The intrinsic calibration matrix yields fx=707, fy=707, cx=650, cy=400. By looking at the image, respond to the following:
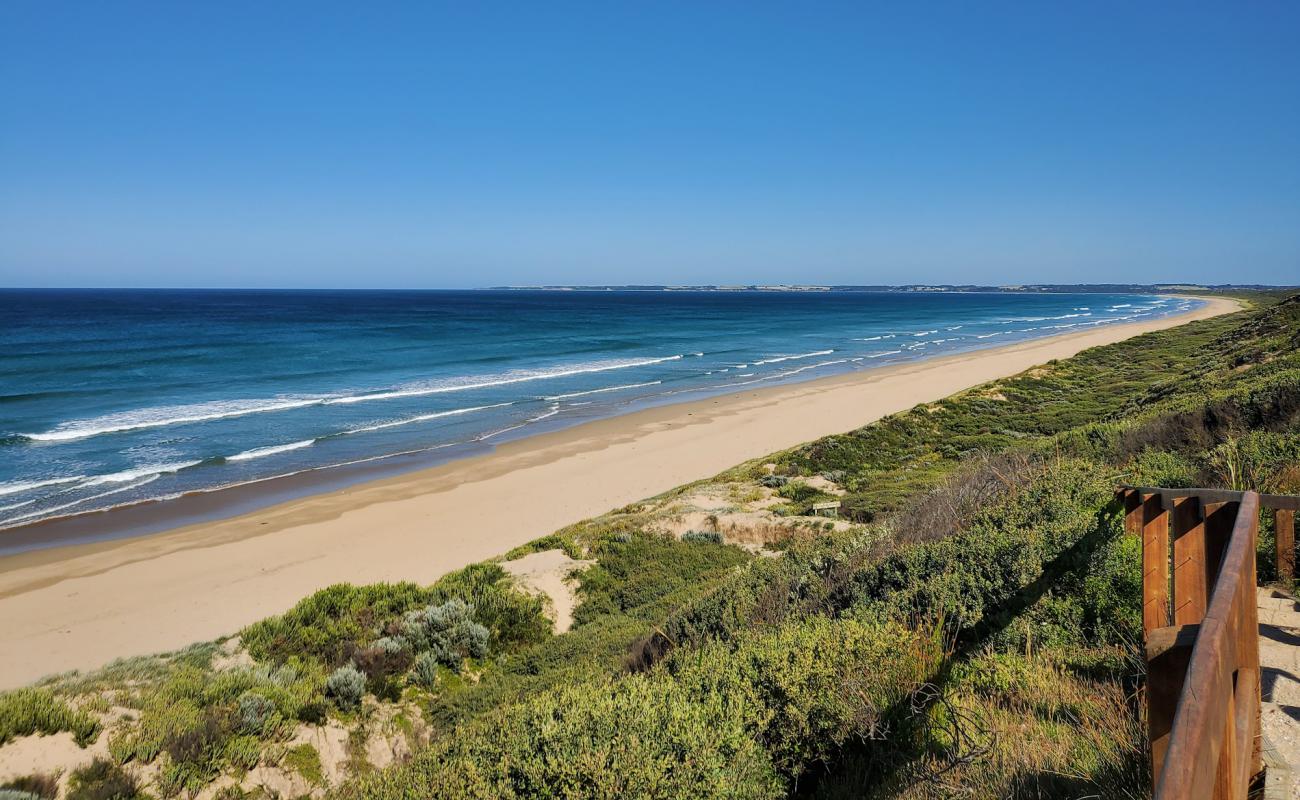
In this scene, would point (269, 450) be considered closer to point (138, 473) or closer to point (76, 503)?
point (138, 473)

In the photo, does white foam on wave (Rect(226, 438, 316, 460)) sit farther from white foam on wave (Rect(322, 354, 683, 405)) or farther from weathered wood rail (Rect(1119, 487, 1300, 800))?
weathered wood rail (Rect(1119, 487, 1300, 800))

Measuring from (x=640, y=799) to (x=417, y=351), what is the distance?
52.5m

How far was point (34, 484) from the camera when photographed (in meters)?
18.7

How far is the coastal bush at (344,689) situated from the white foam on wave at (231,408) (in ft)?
74.7

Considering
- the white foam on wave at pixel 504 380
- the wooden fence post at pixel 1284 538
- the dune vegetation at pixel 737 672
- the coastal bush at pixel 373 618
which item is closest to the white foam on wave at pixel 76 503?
the white foam on wave at pixel 504 380

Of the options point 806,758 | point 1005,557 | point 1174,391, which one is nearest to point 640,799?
point 806,758

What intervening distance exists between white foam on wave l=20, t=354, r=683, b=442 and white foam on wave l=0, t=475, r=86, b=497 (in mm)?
5084

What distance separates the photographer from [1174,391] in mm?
18250

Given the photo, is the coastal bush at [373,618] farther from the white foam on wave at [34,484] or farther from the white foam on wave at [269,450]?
the white foam on wave at [34,484]

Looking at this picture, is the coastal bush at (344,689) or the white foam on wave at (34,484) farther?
the white foam on wave at (34,484)

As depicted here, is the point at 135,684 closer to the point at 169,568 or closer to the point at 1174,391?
the point at 169,568

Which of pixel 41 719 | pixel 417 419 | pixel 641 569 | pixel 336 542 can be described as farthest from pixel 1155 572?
pixel 417 419

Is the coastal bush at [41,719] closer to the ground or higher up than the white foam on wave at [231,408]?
higher up

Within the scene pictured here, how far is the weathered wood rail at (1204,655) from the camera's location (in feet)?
4.03
